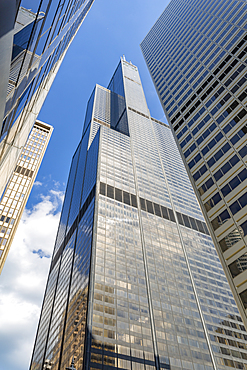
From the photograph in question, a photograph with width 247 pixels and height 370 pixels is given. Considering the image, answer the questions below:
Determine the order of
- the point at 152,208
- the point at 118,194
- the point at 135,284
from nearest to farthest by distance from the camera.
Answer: the point at 135,284, the point at 118,194, the point at 152,208

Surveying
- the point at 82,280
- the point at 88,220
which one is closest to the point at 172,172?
the point at 88,220

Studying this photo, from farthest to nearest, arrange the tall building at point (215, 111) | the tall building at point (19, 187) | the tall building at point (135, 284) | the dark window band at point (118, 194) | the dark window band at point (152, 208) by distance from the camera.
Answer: the dark window band at point (152, 208)
the dark window band at point (118, 194)
the tall building at point (19, 187)
the tall building at point (135, 284)
the tall building at point (215, 111)

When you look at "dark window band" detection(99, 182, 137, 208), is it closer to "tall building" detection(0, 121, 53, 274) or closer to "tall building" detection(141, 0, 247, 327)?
"tall building" detection(0, 121, 53, 274)

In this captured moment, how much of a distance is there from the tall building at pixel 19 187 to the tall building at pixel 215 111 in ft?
195

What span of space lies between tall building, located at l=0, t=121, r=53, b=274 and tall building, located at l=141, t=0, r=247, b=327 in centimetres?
5930

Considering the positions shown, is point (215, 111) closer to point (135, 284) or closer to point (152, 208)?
point (135, 284)

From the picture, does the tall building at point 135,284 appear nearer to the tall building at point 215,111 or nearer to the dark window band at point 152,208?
the dark window band at point 152,208

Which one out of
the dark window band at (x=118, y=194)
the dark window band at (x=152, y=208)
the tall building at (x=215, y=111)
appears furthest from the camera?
the dark window band at (x=152, y=208)

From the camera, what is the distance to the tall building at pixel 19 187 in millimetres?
97875

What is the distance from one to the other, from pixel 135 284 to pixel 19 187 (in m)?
65.3

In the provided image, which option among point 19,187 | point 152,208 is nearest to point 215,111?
point 152,208

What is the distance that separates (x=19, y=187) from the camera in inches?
4505

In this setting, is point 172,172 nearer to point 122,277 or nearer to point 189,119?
point 122,277

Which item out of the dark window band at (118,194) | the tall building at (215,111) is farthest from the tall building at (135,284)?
the tall building at (215,111)
